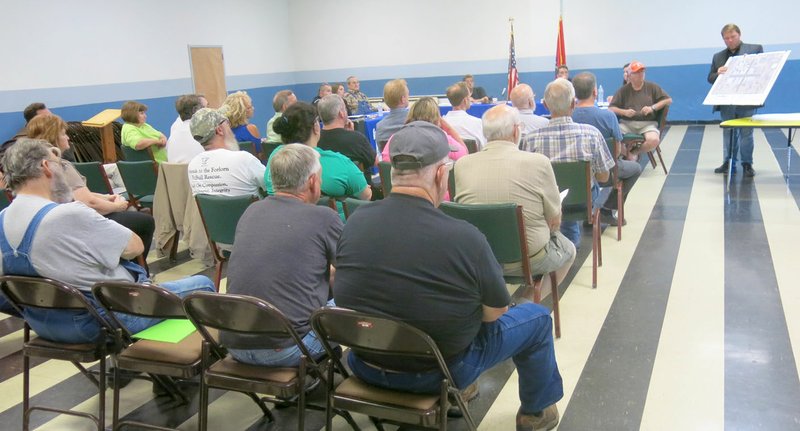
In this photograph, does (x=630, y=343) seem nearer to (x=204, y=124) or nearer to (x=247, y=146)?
(x=204, y=124)

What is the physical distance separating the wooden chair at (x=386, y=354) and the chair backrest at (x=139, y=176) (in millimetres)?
3515

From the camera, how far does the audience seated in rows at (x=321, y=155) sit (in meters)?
3.75

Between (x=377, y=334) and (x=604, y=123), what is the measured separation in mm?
3658

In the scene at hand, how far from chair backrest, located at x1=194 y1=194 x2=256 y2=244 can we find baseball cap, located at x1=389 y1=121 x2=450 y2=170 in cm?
160

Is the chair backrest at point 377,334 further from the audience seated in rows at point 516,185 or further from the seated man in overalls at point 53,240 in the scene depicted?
the audience seated in rows at point 516,185

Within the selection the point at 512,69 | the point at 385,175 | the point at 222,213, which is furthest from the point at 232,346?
the point at 512,69

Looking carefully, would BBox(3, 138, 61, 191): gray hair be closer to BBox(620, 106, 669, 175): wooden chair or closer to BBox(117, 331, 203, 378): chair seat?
BBox(117, 331, 203, 378): chair seat

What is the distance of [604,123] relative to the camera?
5.12 metres

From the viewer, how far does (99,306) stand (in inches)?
108

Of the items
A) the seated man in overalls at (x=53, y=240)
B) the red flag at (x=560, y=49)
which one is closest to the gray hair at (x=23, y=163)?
the seated man in overalls at (x=53, y=240)

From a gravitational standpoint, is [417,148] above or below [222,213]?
above

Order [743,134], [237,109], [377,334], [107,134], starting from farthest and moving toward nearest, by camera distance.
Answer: [107,134], [743,134], [237,109], [377,334]

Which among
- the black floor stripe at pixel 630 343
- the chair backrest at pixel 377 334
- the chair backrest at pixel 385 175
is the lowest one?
the black floor stripe at pixel 630 343

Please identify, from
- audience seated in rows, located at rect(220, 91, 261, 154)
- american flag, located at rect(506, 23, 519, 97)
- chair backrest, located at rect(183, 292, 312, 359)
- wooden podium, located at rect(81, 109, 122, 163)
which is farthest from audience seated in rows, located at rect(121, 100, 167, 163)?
american flag, located at rect(506, 23, 519, 97)
